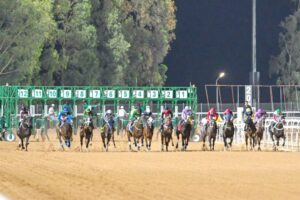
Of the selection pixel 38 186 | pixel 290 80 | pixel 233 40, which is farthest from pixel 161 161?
pixel 233 40

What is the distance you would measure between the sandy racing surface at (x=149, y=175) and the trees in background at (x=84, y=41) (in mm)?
32605

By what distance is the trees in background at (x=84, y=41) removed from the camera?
7188cm

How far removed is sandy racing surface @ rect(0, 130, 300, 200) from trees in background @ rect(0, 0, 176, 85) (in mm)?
32605

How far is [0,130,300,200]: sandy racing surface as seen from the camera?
2139 centimetres

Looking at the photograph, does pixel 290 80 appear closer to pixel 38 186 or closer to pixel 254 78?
pixel 254 78

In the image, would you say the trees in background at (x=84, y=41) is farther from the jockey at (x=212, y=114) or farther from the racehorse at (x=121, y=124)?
the jockey at (x=212, y=114)

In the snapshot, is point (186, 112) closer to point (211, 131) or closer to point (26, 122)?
point (211, 131)

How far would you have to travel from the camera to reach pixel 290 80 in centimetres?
10012

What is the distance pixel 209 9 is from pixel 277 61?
11137 millimetres

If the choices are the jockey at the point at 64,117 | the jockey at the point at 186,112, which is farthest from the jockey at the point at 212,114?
the jockey at the point at 64,117

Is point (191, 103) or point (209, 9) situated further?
point (209, 9)

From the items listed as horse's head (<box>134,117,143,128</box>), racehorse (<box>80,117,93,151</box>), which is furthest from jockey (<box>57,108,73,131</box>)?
horse's head (<box>134,117,143,128</box>)

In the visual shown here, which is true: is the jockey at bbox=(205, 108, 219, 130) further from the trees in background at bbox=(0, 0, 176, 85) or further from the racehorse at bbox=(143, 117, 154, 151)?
the trees in background at bbox=(0, 0, 176, 85)

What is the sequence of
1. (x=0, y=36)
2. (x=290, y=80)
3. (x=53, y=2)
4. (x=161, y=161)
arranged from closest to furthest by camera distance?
(x=161, y=161)
(x=0, y=36)
(x=53, y=2)
(x=290, y=80)
